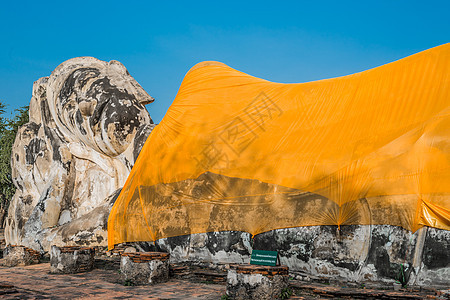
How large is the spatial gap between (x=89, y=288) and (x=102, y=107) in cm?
541

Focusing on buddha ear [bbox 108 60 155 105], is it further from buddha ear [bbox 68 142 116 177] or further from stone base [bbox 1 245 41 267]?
stone base [bbox 1 245 41 267]

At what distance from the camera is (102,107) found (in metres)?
11.0

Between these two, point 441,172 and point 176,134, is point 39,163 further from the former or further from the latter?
point 441,172

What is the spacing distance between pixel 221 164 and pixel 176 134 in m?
1.19

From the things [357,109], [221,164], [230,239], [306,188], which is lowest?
[230,239]

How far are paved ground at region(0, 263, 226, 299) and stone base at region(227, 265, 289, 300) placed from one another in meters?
0.44

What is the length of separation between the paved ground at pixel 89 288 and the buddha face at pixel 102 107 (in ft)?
11.9

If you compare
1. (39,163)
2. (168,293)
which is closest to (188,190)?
(168,293)

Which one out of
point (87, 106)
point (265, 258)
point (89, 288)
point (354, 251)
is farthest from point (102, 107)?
point (354, 251)

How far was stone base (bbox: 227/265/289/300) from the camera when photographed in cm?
553

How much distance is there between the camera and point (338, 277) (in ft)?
19.9

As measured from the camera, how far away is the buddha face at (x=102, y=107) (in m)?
10.7

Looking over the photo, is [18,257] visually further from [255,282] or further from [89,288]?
[255,282]

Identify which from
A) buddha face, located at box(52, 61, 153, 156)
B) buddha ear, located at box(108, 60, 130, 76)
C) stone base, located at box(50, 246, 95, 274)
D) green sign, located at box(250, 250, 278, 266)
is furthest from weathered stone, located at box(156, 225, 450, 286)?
buddha ear, located at box(108, 60, 130, 76)
